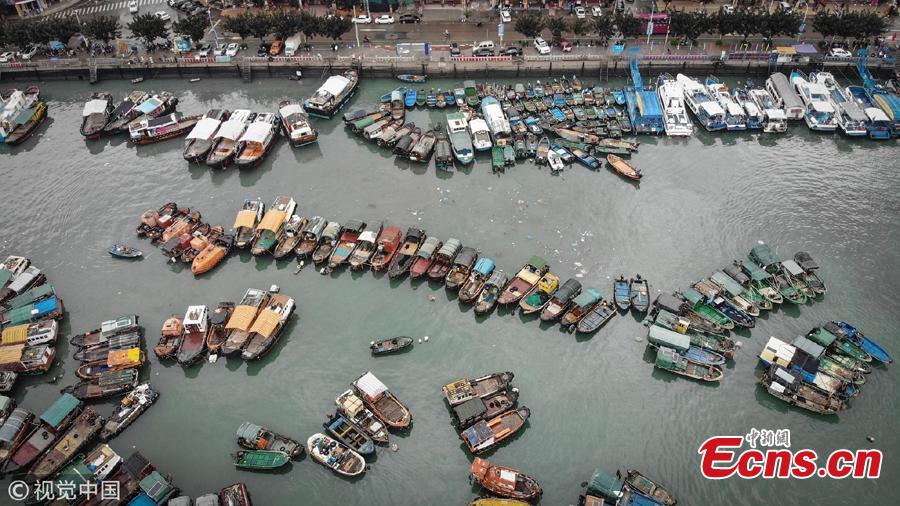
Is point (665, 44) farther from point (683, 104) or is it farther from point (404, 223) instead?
point (404, 223)

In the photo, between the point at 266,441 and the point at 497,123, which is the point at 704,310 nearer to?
the point at 497,123

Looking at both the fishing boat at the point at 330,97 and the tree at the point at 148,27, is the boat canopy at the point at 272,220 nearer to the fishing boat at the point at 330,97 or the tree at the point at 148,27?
the fishing boat at the point at 330,97

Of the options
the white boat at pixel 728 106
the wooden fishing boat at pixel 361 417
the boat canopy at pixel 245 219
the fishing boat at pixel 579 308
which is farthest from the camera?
the white boat at pixel 728 106

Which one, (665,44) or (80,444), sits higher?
(665,44)

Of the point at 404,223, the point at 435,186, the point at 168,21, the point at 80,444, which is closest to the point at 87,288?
the point at 80,444

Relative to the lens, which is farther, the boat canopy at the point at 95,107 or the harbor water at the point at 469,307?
the boat canopy at the point at 95,107

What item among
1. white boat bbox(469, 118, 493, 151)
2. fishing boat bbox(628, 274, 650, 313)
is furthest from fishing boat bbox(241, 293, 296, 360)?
fishing boat bbox(628, 274, 650, 313)

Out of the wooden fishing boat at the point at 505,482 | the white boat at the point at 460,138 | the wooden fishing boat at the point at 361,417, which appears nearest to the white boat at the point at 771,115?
the white boat at the point at 460,138
